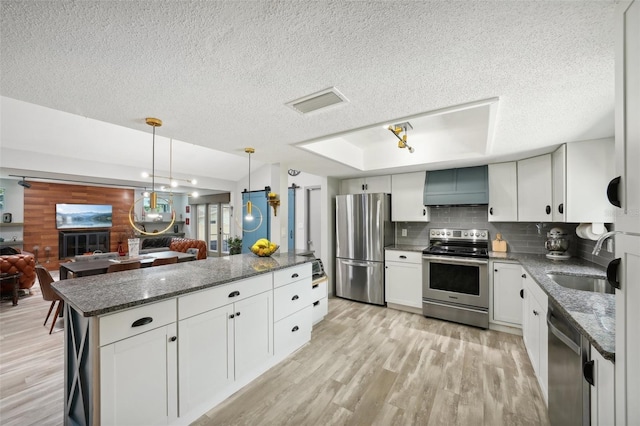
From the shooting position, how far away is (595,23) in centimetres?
99

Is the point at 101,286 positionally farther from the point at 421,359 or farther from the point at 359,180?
the point at 359,180

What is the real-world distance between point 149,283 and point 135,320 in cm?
45

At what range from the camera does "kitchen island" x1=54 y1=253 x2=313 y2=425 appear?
1.39 meters

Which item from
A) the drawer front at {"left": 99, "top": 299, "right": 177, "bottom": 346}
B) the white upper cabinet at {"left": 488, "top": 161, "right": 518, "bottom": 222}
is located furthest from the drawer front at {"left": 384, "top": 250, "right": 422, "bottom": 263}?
the drawer front at {"left": 99, "top": 299, "right": 177, "bottom": 346}

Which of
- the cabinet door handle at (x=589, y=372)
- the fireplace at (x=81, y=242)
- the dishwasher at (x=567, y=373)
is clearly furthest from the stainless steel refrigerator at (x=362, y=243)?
the fireplace at (x=81, y=242)

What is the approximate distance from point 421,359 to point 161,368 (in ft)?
7.36

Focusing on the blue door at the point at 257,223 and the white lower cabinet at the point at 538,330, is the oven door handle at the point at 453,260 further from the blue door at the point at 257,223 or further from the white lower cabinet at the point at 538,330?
the blue door at the point at 257,223

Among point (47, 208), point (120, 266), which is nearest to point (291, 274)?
point (120, 266)

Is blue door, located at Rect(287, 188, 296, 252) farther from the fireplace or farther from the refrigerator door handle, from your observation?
the fireplace

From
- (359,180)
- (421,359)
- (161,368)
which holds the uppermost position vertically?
(359,180)

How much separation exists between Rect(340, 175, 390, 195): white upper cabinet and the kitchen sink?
7.65 ft

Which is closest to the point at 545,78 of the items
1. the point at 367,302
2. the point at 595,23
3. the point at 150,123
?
the point at 595,23

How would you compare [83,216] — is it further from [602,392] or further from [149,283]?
[602,392]

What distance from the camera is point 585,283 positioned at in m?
2.14
